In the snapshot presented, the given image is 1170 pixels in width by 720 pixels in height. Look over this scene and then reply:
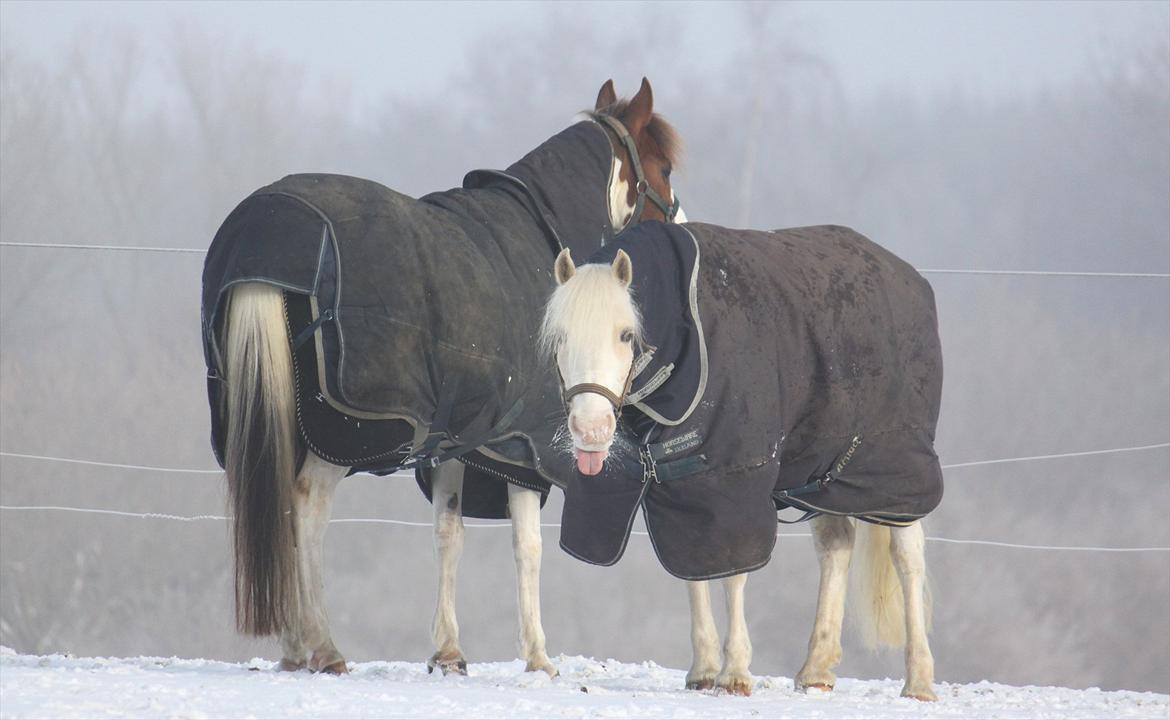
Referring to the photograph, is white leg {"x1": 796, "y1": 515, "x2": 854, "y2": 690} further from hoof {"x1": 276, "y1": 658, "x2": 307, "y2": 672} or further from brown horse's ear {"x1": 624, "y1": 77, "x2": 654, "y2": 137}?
brown horse's ear {"x1": 624, "y1": 77, "x2": 654, "y2": 137}

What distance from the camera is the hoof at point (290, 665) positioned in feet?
17.9

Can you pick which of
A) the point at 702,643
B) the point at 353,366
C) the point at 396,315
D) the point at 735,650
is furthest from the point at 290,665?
the point at 735,650

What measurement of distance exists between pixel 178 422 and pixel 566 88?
664 centimetres

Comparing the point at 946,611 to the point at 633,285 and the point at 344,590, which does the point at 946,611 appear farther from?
the point at 633,285

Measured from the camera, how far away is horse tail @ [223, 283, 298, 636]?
5102 mm

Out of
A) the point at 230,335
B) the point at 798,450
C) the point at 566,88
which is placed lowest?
the point at 798,450

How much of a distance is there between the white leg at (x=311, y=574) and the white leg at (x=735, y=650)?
1351 millimetres

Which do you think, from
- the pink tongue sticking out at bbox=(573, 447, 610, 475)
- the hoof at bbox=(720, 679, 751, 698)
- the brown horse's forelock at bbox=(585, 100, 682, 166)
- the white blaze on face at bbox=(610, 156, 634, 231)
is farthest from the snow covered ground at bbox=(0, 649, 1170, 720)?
the brown horse's forelock at bbox=(585, 100, 682, 166)

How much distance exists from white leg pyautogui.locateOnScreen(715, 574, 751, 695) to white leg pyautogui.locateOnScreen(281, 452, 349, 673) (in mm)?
1351

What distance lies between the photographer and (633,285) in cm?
504

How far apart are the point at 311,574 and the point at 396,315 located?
3.17 ft

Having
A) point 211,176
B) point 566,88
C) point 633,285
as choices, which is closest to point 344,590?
point 211,176

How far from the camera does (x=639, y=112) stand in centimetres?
704

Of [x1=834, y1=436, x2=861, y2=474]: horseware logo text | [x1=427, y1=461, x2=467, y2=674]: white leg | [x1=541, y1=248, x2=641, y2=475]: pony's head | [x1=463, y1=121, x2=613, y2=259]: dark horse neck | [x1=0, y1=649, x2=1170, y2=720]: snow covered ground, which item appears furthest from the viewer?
[x1=463, y1=121, x2=613, y2=259]: dark horse neck
